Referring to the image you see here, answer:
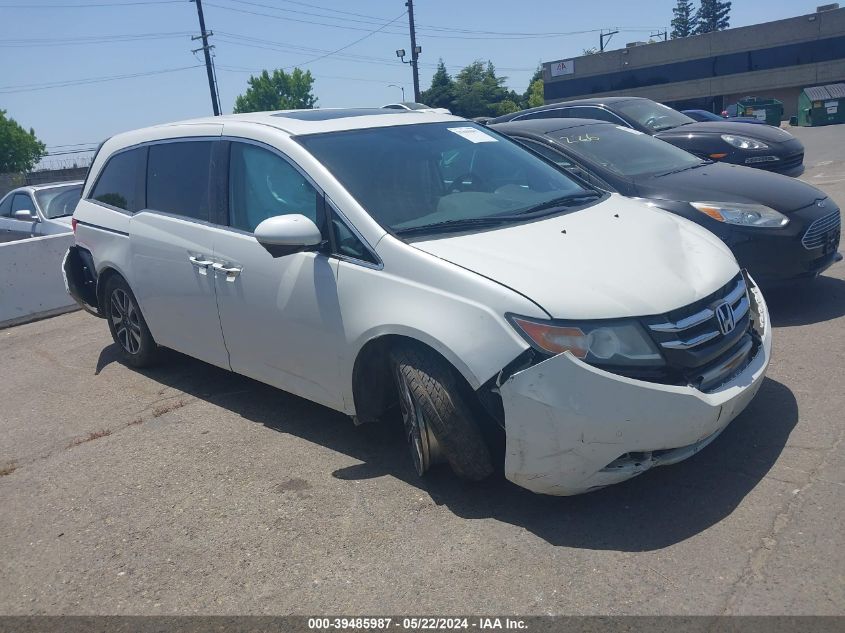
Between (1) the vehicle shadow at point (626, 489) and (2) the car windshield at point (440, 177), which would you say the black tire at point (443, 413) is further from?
(2) the car windshield at point (440, 177)

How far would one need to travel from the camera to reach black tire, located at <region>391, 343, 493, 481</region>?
3.52 m

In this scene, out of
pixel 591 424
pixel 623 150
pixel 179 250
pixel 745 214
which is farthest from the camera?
pixel 623 150

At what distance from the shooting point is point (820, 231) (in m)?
5.75

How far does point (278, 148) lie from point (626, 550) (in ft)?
9.19

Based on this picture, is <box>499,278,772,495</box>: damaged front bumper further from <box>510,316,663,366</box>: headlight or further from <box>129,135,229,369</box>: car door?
<box>129,135,229,369</box>: car door

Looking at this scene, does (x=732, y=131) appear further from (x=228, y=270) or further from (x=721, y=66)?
(x=721, y=66)

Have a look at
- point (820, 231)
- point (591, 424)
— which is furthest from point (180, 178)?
point (820, 231)

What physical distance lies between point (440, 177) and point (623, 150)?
3.04 metres

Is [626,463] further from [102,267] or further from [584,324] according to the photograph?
[102,267]

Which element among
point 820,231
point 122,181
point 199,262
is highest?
point 122,181

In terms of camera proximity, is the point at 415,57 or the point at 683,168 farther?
the point at 415,57

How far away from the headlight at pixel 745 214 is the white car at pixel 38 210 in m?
8.51

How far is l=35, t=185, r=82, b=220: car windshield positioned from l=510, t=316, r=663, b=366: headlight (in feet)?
32.9

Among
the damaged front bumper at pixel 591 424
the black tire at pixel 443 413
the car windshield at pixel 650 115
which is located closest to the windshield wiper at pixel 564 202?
the black tire at pixel 443 413
